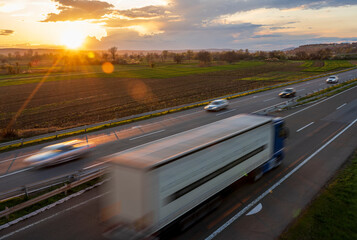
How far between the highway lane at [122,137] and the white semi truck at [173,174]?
9.34 meters

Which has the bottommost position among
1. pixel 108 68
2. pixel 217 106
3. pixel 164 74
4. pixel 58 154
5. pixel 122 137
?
pixel 122 137

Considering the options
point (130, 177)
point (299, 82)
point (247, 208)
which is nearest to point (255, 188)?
point (247, 208)

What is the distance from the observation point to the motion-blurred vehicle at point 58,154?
632 inches

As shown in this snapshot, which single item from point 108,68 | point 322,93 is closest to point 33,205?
point 322,93

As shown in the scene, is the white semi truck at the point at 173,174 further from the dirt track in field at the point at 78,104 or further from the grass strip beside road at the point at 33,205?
the dirt track in field at the point at 78,104

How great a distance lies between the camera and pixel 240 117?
13.3 metres

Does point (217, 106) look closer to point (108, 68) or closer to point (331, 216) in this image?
point (331, 216)

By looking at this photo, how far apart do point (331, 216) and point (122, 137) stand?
55.5 ft

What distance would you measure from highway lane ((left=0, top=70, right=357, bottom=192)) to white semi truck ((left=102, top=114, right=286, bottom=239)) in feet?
30.6

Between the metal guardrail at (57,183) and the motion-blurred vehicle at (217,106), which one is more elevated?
the motion-blurred vehicle at (217,106)

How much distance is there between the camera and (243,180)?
11961mm

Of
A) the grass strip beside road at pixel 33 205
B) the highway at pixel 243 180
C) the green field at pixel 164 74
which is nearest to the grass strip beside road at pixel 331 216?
the highway at pixel 243 180

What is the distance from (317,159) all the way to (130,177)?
45.1 ft

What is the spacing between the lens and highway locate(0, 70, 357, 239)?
9.99 meters
